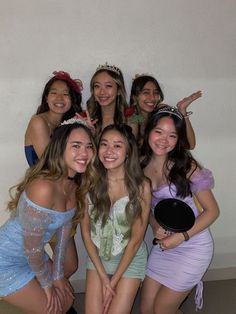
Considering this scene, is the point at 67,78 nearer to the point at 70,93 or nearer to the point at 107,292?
the point at 70,93

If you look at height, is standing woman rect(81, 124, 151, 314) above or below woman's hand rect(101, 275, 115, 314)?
above

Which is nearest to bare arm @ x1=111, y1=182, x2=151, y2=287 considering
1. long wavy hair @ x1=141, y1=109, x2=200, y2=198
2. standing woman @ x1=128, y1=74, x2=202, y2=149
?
long wavy hair @ x1=141, y1=109, x2=200, y2=198

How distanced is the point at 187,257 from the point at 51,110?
5.30 feet

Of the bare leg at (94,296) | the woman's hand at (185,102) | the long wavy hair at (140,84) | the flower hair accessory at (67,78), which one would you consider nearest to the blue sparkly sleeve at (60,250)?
the bare leg at (94,296)

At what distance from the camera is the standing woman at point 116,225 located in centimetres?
230

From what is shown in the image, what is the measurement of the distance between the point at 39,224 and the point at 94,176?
54 centimetres

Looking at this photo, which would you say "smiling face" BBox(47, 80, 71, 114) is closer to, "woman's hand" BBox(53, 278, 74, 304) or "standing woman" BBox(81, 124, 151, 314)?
"standing woman" BBox(81, 124, 151, 314)

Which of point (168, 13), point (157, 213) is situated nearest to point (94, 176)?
point (157, 213)

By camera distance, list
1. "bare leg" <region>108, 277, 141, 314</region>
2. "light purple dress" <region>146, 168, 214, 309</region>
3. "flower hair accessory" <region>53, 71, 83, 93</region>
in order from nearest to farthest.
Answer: "bare leg" <region>108, 277, 141, 314</region>, "light purple dress" <region>146, 168, 214, 309</region>, "flower hair accessory" <region>53, 71, 83, 93</region>

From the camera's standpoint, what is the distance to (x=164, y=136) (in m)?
2.44

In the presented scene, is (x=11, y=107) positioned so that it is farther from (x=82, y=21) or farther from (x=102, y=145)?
(x=102, y=145)

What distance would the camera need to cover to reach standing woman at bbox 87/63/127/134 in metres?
2.94

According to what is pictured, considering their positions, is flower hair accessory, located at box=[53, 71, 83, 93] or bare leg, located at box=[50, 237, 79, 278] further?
flower hair accessory, located at box=[53, 71, 83, 93]

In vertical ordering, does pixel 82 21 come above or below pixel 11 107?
above
